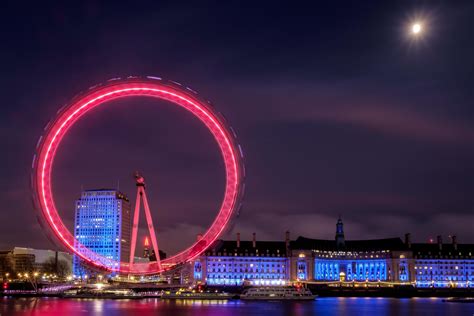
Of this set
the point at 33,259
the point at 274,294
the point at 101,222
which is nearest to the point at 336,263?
the point at 274,294

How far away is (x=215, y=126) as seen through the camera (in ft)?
206

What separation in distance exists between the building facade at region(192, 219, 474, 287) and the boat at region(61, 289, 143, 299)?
127 ft

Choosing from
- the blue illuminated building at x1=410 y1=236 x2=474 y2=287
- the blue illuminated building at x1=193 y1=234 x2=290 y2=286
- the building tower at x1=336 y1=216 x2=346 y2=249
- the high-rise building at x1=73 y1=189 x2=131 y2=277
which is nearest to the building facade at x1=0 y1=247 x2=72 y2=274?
the high-rise building at x1=73 y1=189 x2=131 y2=277

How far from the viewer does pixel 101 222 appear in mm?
178875

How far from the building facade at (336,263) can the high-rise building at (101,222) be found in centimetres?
4696

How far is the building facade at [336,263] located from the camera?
5399 inches

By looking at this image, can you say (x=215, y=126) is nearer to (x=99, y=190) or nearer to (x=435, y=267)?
(x=435, y=267)

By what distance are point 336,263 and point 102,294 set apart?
202ft

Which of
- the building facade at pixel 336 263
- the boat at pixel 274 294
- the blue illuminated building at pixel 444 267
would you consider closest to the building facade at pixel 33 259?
the building facade at pixel 336 263

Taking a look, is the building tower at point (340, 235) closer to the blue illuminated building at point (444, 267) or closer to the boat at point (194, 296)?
the blue illuminated building at point (444, 267)

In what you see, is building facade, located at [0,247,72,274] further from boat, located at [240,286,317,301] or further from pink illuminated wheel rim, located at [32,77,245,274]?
pink illuminated wheel rim, located at [32,77,245,274]

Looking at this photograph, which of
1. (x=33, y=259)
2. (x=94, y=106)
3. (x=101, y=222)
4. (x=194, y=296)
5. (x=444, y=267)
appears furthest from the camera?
(x=33, y=259)

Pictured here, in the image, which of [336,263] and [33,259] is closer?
[336,263]

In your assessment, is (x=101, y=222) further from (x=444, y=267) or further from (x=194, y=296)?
(x=194, y=296)
